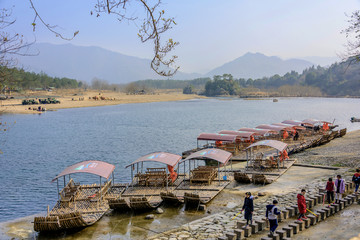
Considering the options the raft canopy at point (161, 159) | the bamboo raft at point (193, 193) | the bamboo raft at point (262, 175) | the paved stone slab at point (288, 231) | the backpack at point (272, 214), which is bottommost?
the bamboo raft at point (193, 193)

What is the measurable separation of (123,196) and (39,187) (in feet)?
32.9

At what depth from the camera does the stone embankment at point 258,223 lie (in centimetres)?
1180

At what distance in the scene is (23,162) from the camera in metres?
36.4

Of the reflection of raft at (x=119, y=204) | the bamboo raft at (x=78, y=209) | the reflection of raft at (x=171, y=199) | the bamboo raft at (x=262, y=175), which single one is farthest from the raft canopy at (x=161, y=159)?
the bamboo raft at (x=262, y=175)

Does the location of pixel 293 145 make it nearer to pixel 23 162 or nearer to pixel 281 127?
pixel 281 127

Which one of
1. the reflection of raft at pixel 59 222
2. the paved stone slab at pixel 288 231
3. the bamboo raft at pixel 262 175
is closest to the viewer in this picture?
the paved stone slab at pixel 288 231

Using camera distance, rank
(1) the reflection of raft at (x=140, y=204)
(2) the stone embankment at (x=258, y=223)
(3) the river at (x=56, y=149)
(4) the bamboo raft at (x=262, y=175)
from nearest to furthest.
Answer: (2) the stone embankment at (x=258, y=223)
(1) the reflection of raft at (x=140, y=204)
(4) the bamboo raft at (x=262, y=175)
(3) the river at (x=56, y=149)

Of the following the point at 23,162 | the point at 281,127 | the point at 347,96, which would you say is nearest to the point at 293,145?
the point at 281,127

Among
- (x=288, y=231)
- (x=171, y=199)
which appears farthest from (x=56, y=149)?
(x=288, y=231)

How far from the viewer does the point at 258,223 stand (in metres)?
12.5

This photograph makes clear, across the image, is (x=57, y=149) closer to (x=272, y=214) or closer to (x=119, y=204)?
(x=119, y=204)

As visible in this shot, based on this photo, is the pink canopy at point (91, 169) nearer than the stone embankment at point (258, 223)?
No

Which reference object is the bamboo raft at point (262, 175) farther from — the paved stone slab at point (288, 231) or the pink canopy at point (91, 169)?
the paved stone slab at point (288, 231)

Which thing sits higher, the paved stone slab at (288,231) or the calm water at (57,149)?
the paved stone slab at (288,231)
